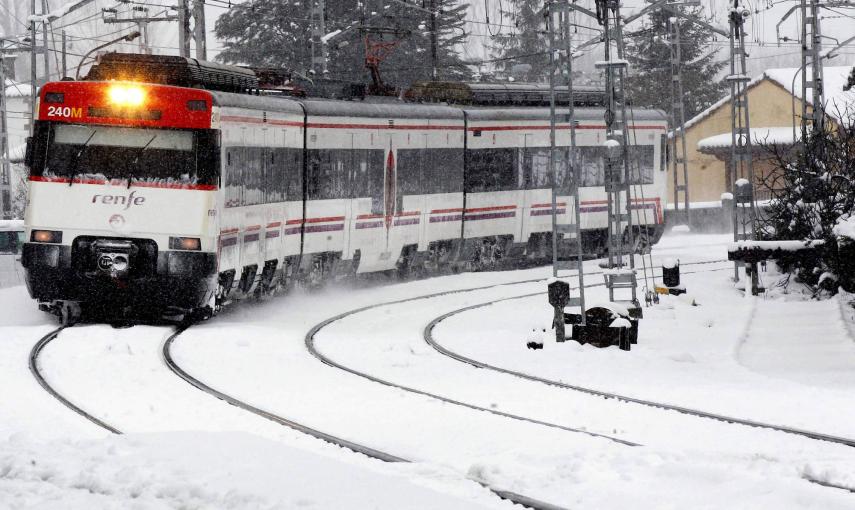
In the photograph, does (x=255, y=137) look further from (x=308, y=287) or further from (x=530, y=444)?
(x=530, y=444)

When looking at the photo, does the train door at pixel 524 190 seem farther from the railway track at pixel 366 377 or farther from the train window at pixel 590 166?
the railway track at pixel 366 377

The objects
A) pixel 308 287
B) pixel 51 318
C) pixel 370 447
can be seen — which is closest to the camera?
pixel 370 447

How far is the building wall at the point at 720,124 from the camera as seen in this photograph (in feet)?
246

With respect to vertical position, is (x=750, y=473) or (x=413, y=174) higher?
(x=413, y=174)

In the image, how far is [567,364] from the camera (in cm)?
1636

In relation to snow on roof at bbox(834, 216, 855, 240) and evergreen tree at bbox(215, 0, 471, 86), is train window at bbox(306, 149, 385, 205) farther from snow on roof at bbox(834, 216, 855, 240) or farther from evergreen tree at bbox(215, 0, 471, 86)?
evergreen tree at bbox(215, 0, 471, 86)

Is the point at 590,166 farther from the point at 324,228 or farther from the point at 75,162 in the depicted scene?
the point at 75,162

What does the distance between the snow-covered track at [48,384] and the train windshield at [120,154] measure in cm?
203

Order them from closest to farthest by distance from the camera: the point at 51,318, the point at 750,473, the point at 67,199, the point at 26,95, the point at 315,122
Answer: the point at 750,473
the point at 67,199
the point at 51,318
the point at 315,122
the point at 26,95

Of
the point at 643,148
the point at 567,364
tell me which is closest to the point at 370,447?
the point at 567,364

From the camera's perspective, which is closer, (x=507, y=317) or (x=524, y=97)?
(x=507, y=317)

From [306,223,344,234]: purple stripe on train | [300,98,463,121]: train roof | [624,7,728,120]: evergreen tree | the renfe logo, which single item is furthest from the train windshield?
[624,7,728,120]: evergreen tree

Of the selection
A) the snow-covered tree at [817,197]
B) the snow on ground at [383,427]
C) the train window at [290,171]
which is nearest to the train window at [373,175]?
the train window at [290,171]

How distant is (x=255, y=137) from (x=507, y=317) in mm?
4489
